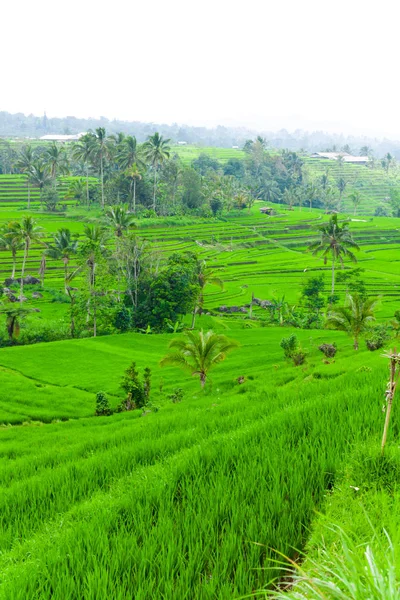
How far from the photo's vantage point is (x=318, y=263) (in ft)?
230

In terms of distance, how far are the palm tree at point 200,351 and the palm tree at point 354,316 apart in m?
6.85

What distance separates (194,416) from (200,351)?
13.4m

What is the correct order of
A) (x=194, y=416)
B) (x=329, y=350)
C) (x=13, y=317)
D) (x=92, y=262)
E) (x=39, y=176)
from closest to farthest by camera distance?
(x=194, y=416) → (x=329, y=350) → (x=13, y=317) → (x=92, y=262) → (x=39, y=176)

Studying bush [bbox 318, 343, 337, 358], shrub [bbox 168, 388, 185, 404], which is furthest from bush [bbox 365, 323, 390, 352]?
shrub [bbox 168, 388, 185, 404]

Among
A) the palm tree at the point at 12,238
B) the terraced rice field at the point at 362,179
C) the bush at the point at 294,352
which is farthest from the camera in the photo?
the terraced rice field at the point at 362,179

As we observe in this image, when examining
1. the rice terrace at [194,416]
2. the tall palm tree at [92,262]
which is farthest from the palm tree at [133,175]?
the tall palm tree at [92,262]

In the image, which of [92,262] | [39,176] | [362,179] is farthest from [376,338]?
[362,179]

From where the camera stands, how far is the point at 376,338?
28.6 meters

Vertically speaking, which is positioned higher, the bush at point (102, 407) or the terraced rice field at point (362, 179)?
the terraced rice field at point (362, 179)

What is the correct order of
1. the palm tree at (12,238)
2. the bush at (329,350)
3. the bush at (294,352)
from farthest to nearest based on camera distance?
the palm tree at (12,238)
the bush at (329,350)
the bush at (294,352)

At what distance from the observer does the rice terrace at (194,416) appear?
10.1 ft

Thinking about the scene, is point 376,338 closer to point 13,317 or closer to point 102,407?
point 102,407

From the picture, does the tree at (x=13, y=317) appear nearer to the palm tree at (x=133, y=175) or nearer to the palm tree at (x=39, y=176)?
the palm tree at (x=133, y=175)

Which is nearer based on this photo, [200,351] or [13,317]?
[200,351]
